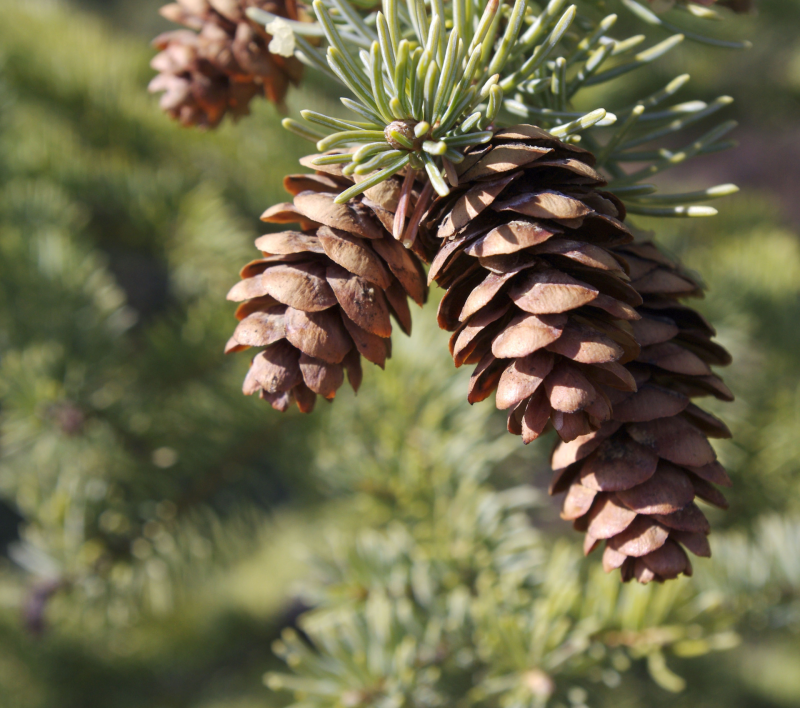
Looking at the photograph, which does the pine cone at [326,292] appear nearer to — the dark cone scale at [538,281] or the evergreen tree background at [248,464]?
the dark cone scale at [538,281]

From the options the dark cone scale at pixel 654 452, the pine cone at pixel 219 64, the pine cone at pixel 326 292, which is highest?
the pine cone at pixel 219 64

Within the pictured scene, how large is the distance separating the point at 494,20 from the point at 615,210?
3.9 inches

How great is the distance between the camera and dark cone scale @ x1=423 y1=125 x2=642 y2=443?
0.83 feet

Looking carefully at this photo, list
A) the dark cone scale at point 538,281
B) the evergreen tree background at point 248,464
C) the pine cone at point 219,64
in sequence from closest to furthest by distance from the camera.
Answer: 1. the dark cone scale at point 538,281
2. the pine cone at point 219,64
3. the evergreen tree background at point 248,464

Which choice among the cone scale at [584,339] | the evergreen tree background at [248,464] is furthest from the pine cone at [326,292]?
the evergreen tree background at [248,464]

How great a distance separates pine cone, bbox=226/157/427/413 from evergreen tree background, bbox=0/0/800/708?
0.31 metres

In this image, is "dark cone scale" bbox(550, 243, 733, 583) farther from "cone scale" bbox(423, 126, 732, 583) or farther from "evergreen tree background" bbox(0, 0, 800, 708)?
"evergreen tree background" bbox(0, 0, 800, 708)

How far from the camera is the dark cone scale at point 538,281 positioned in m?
0.25

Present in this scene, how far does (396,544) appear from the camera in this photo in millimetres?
585

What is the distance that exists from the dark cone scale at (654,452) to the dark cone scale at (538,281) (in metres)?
0.03

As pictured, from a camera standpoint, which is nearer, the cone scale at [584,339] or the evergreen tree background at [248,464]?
the cone scale at [584,339]

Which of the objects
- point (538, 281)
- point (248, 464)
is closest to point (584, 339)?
point (538, 281)

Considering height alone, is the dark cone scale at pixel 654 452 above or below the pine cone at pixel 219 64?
below

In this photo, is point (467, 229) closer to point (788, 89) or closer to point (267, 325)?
point (267, 325)
